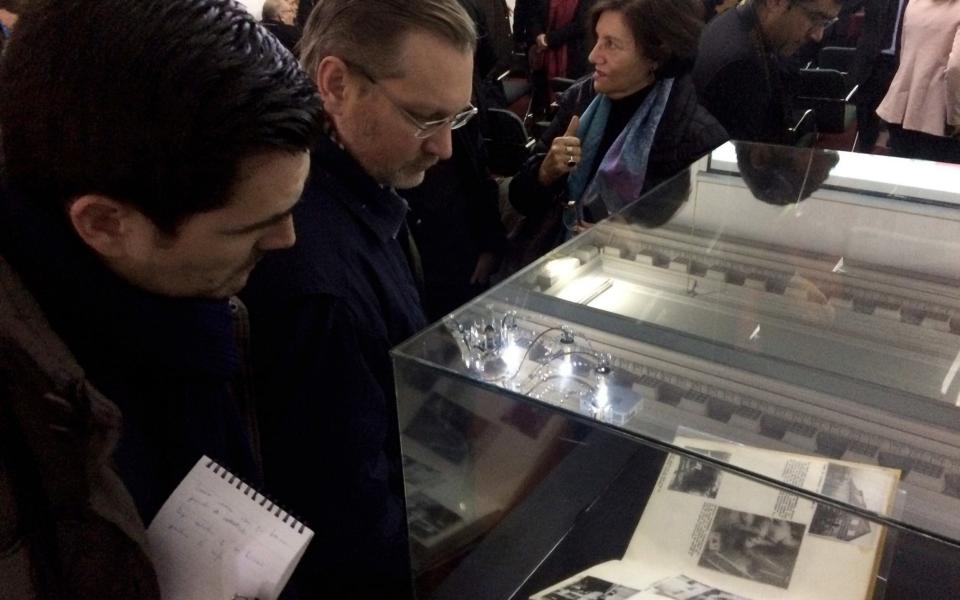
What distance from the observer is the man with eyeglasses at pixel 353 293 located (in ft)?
3.12

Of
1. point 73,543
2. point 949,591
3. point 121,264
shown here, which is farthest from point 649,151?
point 73,543

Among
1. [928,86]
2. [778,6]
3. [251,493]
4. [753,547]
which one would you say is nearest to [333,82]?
[251,493]

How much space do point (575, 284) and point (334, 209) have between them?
0.39 m

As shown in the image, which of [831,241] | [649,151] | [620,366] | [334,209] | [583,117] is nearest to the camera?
[620,366]

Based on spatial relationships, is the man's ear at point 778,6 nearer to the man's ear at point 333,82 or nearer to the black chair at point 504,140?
the black chair at point 504,140

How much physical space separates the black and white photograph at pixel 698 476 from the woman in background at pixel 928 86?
281 cm

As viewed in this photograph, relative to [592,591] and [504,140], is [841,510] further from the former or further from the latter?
[504,140]

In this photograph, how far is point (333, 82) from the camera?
1048 millimetres

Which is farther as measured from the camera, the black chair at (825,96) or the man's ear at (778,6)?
the black chair at (825,96)

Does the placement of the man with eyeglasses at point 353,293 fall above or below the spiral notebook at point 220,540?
above

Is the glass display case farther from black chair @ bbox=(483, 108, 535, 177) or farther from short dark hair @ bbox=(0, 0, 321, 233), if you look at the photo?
black chair @ bbox=(483, 108, 535, 177)

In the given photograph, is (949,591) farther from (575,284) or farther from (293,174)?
(293,174)

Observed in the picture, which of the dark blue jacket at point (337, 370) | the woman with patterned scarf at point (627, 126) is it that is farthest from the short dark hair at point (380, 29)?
the woman with patterned scarf at point (627, 126)

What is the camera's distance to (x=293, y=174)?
2.40 feet
